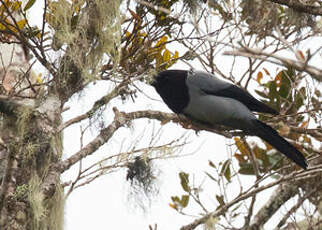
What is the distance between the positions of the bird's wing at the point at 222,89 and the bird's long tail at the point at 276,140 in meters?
0.20

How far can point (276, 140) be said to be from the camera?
3.76 metres

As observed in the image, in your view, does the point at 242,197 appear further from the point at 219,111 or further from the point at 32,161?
the point at 32,161

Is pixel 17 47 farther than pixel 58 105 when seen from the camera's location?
Yes

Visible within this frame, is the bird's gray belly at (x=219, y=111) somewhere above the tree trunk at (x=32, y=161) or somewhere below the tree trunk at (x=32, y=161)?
above

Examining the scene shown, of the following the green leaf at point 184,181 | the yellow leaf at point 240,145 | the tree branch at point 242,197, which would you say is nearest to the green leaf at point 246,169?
the yellow leaf at point 240,145

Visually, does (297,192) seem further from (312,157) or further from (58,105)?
(58,105)

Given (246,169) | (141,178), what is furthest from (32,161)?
(246,169)

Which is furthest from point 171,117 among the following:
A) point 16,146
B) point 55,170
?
point 16,146

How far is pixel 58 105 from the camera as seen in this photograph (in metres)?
2.95

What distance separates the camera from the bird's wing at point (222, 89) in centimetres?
400

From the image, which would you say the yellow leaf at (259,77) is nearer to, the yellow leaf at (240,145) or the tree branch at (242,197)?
the yellow leaf at (240,145)

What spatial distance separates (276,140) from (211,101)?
1.75ft

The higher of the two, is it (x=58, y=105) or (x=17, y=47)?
(x=17, y=47)

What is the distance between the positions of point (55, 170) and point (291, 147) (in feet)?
5.45
